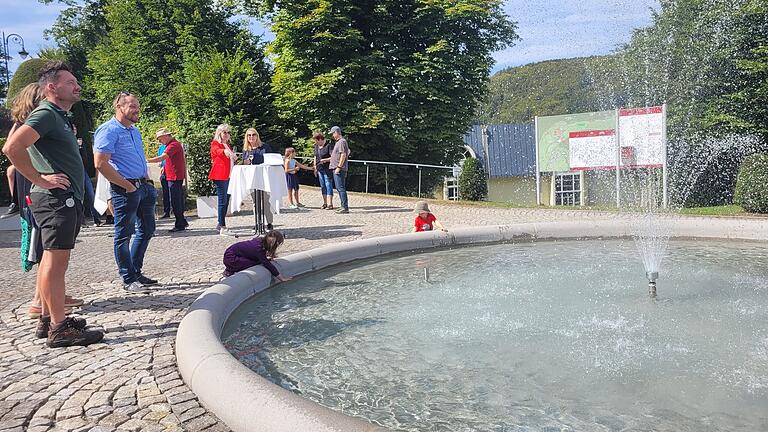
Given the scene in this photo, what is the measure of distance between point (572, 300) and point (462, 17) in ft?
71.4

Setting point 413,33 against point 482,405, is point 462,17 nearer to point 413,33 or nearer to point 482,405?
point 413,33

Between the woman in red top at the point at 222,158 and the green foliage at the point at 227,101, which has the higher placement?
the green foliage at the point at 227,101

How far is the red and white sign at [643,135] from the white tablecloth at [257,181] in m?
10.1

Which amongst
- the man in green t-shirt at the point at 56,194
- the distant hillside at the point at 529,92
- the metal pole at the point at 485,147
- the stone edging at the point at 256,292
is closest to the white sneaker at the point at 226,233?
the stone edging at the point at 256,292

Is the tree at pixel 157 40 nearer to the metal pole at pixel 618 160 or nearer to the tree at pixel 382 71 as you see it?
the tree at pixel 382 71

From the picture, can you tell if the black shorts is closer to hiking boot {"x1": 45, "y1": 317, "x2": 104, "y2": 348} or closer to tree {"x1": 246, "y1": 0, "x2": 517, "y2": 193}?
hiking boot {"x1": 45, "y1": 317, "x2": 104, "y2": 348}

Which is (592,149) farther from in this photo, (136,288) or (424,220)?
(136,288)

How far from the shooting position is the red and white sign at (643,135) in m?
15.5

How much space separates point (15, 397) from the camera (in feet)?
10.8

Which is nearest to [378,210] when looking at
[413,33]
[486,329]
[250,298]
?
[250,298]

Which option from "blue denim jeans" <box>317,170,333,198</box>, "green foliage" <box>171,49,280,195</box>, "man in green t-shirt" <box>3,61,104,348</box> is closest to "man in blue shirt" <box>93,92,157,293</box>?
"man in green t-shirt" <box>3,61,104,348</box>

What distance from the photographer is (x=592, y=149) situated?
16.5 metres

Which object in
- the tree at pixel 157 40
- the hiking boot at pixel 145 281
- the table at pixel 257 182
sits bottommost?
the hiking boot at pixel 145 281

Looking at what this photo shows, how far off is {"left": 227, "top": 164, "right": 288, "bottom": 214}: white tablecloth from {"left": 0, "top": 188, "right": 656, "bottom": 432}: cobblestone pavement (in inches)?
28.7
